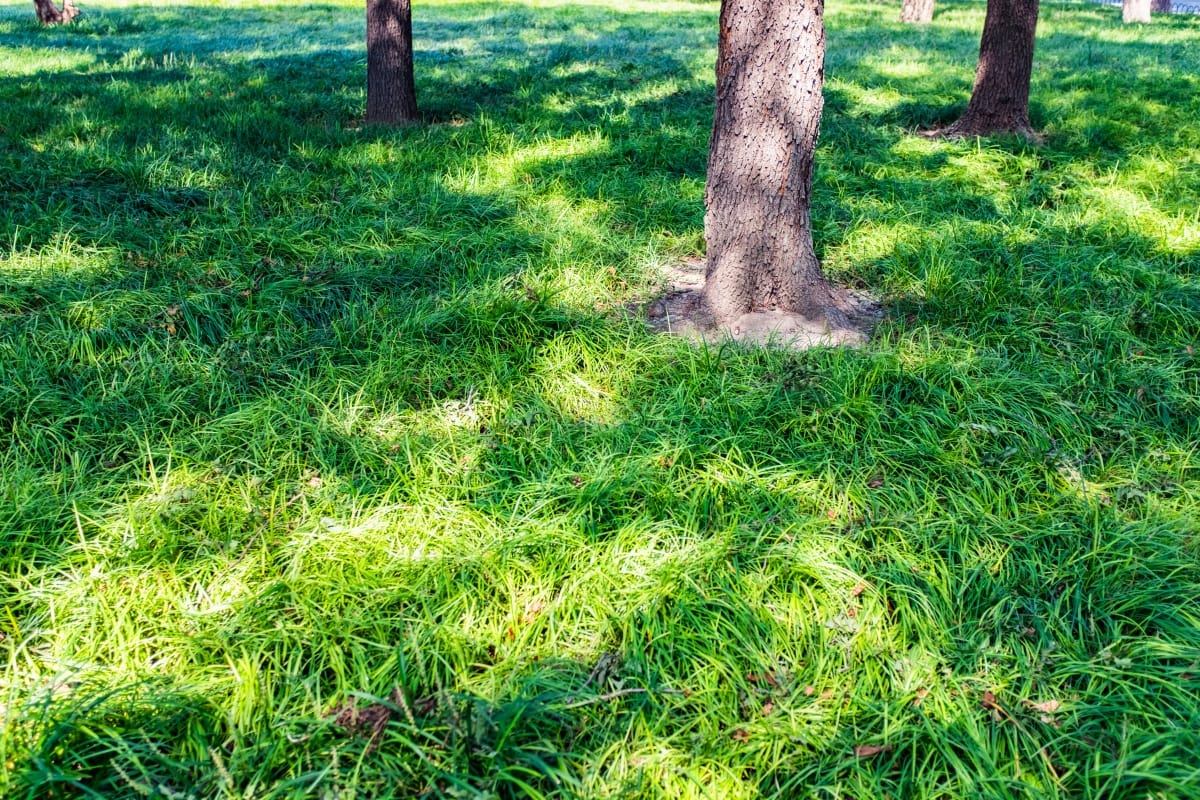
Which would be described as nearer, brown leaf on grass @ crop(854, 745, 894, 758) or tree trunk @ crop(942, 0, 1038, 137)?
brown leaf on grass @ crop(854, 745, 894, 758)

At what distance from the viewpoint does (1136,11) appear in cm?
1652

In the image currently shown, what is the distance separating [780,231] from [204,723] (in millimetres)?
3146

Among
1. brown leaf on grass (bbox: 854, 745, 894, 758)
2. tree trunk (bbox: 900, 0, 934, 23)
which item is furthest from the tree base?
tree trunk (bbox: 900, 0, 934, 23)

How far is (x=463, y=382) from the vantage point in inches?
140

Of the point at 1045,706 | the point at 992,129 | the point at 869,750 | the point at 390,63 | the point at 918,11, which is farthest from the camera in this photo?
the point at 918,11

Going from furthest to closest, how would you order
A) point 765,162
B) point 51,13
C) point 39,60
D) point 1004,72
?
point 51,13
point 39,60
point 1004,72
point 765,162

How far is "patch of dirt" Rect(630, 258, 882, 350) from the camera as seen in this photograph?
386 centimetres

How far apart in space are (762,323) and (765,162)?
0.77 metres

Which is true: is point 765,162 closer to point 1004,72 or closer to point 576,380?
point 576,380

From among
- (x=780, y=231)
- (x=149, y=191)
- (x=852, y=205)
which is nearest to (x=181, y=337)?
(x=149, y=191)

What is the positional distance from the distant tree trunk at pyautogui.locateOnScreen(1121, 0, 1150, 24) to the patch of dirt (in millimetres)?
16811

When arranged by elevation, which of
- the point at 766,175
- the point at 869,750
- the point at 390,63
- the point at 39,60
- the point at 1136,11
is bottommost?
the point at 869,750

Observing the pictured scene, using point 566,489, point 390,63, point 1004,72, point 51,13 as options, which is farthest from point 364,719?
point 51,13

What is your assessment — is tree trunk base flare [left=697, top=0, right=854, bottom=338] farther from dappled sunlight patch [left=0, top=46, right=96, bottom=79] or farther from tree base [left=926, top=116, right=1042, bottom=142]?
dappled sunlight patch [left=0, top=46, right=96, bottom=79]
